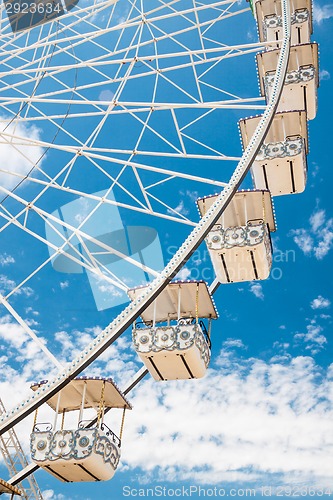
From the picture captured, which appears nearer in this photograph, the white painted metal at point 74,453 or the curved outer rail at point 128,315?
the curved outer rail at point 128,315

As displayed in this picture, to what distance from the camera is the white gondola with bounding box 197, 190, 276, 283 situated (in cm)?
1383

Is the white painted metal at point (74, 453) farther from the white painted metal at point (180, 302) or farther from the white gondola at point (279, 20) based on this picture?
the white gondola at point (279, 20)

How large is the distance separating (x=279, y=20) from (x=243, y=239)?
8.61m

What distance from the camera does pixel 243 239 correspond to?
45.3 ft

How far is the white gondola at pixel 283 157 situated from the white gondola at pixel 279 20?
4068 millimetres

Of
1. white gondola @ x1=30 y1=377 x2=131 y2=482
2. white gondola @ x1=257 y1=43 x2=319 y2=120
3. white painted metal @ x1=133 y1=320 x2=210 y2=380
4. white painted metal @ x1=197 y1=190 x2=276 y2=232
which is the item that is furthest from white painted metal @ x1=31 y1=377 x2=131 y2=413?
white gondola @ x1=257 y1=43 x2=319 y2=120

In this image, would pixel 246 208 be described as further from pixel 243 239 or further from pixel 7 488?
pixel 7 488

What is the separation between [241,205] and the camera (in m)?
14.1

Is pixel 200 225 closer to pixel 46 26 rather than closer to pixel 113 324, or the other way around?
pixel 113 324

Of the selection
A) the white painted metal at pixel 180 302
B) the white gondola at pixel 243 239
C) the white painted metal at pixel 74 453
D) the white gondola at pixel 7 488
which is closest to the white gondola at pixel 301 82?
the white gondola at pixel 243 239

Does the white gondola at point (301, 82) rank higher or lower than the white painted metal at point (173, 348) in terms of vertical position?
higher

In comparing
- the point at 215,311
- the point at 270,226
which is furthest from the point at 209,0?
the point at 215,311

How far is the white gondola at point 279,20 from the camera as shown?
62.6 ft

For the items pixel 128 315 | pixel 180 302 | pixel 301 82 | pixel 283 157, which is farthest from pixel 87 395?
pixel 301 82
